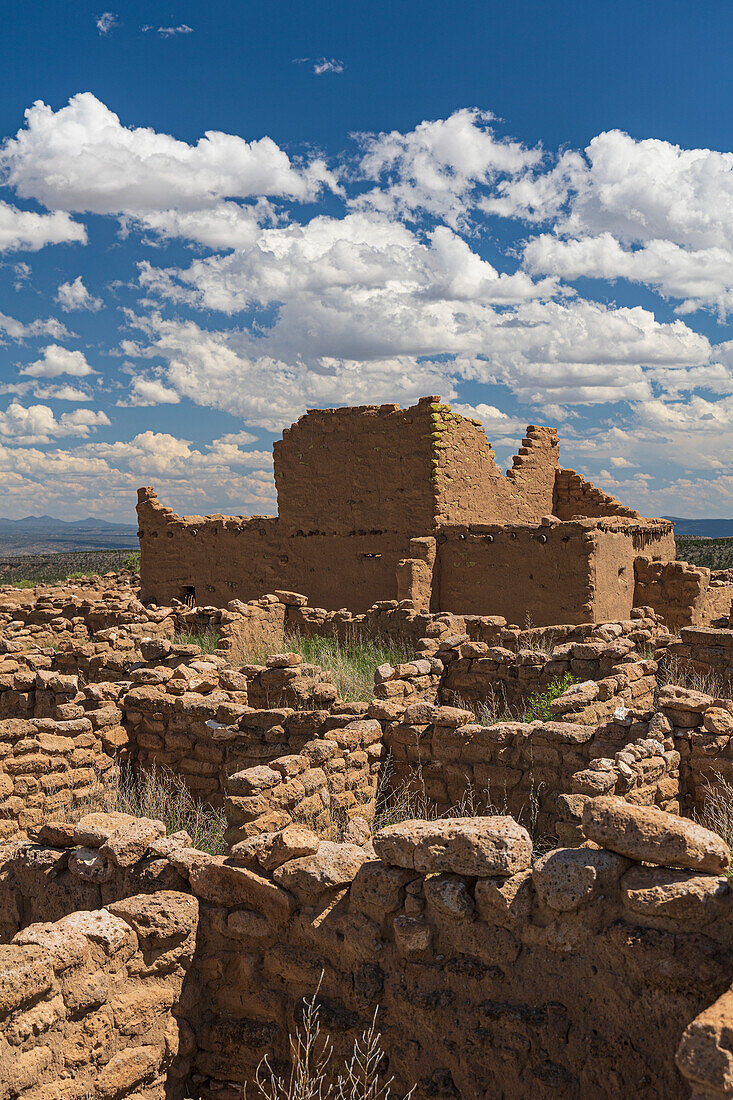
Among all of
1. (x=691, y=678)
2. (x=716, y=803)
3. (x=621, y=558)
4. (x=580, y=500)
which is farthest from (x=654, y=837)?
(x=580, y=500)

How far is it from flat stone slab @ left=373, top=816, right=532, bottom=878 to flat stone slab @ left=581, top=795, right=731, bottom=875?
32 centimetres

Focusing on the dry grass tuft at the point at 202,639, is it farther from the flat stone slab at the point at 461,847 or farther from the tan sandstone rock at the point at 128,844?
the flat stone slab at the point at 461,847

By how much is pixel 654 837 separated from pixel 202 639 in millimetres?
11635

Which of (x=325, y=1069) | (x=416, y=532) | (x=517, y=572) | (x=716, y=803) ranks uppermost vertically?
(x=416, y=532)

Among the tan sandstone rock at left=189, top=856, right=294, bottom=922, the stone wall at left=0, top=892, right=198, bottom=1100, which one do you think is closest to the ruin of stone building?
the tan sandstone rock at left=189, top=856, right=294, bottom=922

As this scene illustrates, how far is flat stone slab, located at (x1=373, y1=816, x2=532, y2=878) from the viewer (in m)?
3.29

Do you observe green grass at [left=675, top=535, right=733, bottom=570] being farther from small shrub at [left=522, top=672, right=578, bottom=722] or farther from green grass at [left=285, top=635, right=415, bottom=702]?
small shrub at [left=522, top=672, right=578, bottom=722]

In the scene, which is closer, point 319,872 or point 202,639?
point 319,872

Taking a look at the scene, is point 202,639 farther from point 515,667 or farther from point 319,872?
point 319,872

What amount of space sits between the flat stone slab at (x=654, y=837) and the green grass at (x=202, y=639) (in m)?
10.3

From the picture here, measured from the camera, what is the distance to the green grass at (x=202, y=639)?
13412 millimetres

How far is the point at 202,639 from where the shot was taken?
45.8 ft

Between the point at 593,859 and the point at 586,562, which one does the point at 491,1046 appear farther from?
Result: the point at 586,562

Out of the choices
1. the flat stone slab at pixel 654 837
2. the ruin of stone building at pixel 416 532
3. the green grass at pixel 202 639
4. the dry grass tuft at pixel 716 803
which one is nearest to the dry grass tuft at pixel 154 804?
the flat stone slab at pixel 654 837
